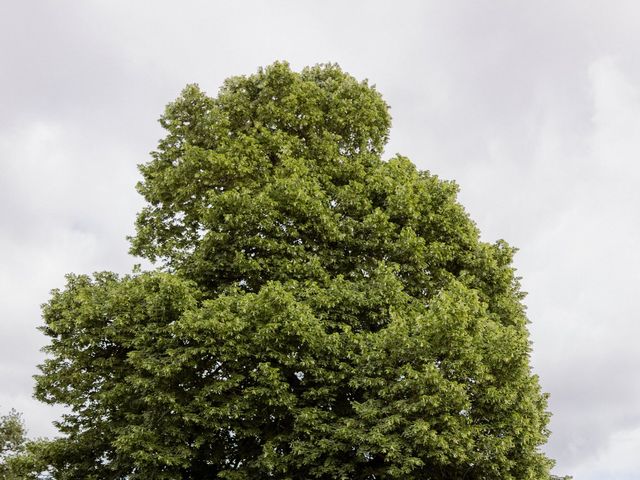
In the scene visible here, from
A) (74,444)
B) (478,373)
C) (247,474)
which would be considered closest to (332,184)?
(478,373)

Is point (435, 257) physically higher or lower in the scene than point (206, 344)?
higher

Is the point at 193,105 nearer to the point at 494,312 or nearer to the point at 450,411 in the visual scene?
the point at 494,312

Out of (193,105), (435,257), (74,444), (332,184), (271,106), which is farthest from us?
(193,105)

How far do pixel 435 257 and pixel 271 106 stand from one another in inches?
340

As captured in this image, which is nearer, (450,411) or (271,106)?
(450,411)

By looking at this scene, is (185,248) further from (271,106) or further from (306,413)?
(306,413)

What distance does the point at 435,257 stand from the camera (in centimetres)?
1967

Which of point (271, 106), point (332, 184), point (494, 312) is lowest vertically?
point (494, 312)

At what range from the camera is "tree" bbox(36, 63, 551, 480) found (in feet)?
50.8

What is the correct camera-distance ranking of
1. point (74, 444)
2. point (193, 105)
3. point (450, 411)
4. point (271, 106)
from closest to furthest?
point (450, 411), point (74, 444), point (271, 106), point (193, 105)

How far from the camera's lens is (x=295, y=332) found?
15.9 meters

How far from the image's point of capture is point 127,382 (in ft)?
56.4

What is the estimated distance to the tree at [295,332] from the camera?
15.5 meters

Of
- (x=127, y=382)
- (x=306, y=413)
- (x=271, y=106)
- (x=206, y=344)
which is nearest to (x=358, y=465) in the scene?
(x=306, y=413)
